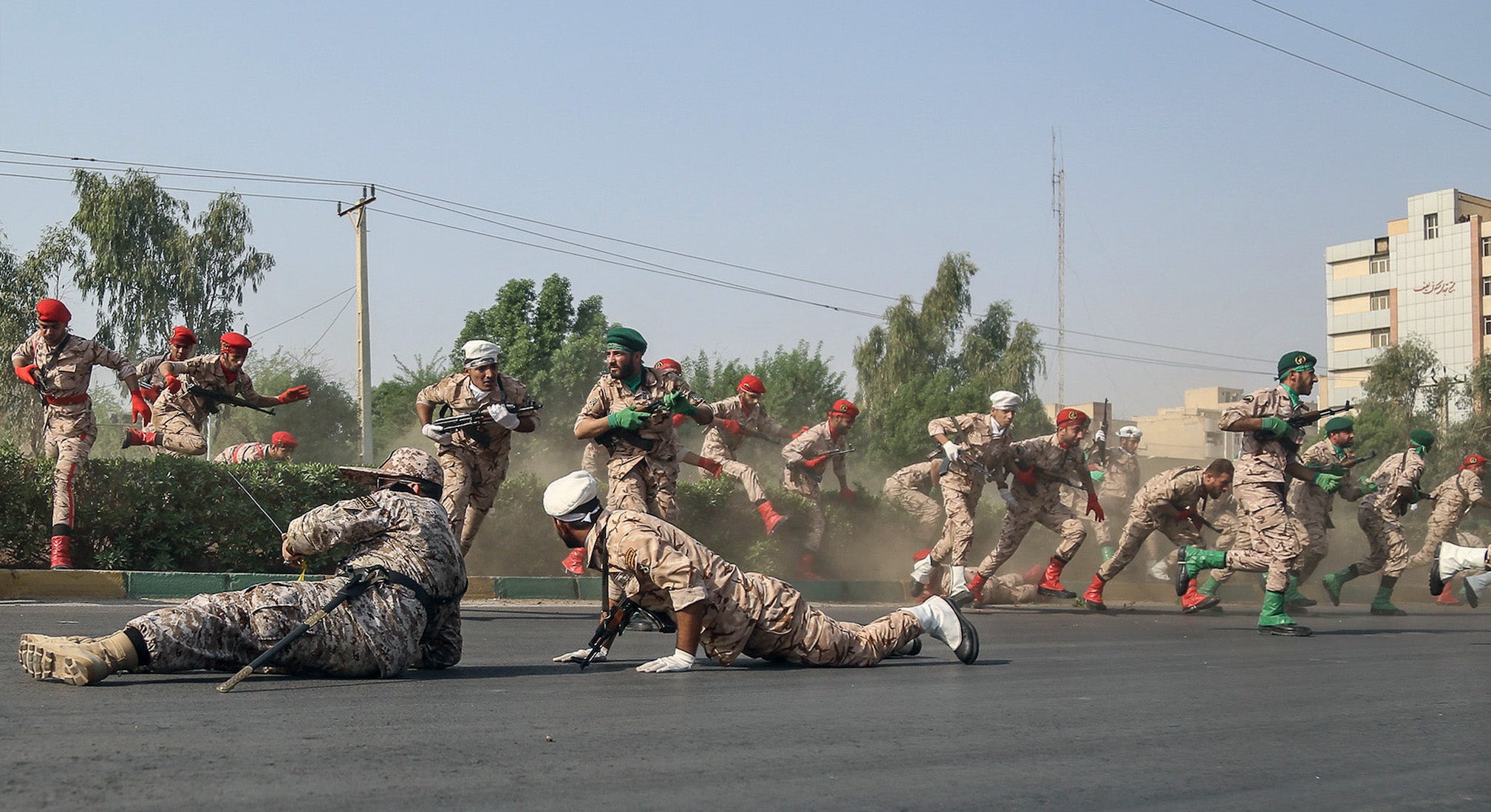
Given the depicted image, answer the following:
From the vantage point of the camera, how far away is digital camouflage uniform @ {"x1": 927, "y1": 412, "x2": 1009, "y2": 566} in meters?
12.7

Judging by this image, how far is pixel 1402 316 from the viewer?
82.2 m

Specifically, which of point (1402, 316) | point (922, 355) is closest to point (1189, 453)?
point (1402, 316)

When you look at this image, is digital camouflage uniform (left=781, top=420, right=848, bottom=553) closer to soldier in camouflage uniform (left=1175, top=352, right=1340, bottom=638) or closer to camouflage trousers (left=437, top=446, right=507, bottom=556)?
soldier in camouflage uniform (left=1175, top=352, right=1340, bottom=638)

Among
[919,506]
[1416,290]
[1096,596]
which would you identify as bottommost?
[1096,596]

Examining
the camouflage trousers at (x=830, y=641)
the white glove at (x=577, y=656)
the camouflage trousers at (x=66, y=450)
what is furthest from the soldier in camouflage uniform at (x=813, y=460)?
the white glove at (x=577, y=656)

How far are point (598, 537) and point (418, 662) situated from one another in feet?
3.42

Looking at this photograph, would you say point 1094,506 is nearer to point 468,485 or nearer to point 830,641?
point 468,485

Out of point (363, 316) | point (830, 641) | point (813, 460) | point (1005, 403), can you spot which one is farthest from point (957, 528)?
point (363, 316)

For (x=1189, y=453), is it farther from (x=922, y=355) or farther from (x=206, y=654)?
(x=206, y=654)

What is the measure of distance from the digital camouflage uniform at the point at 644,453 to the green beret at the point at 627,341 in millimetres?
274

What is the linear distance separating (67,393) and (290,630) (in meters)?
6.42

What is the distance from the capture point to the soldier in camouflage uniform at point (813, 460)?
15023 millimetres

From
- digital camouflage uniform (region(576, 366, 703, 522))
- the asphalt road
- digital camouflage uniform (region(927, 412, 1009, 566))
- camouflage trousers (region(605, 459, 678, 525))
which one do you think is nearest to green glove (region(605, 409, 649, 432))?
digital camouflage uniform (region(576, 366, 703, 522))

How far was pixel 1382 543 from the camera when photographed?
50.2ft
